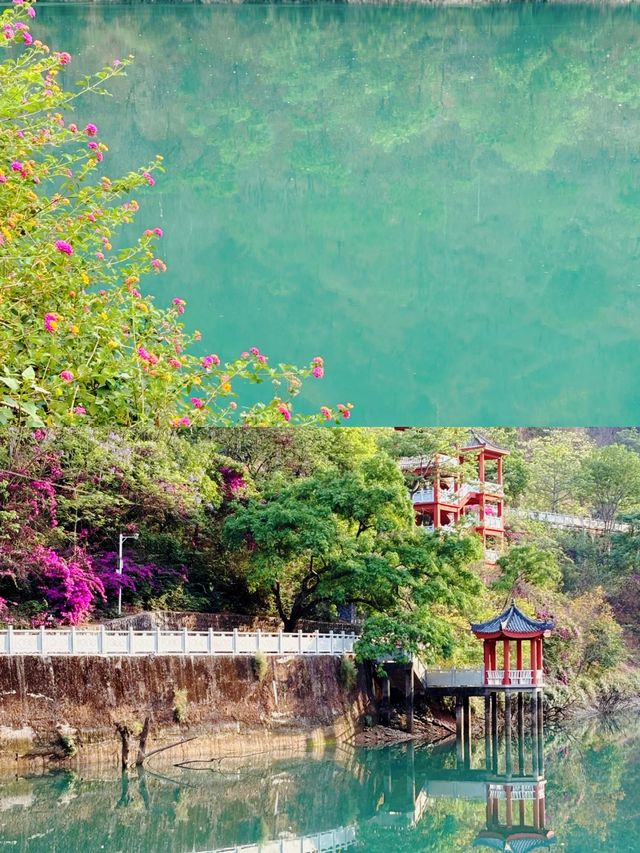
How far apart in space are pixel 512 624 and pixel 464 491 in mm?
1169

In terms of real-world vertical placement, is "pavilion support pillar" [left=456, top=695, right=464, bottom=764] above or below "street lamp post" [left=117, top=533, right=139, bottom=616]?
below

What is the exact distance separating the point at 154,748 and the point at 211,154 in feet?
12.6

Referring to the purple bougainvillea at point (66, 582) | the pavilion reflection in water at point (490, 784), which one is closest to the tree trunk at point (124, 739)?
the purple bougainvillea at point (66, 582)

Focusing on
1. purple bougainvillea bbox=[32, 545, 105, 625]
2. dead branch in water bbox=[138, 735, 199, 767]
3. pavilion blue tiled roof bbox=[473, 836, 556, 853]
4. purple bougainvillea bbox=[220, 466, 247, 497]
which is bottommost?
pavilion blue tiled roof bbox=[473, 836, 556, 853]

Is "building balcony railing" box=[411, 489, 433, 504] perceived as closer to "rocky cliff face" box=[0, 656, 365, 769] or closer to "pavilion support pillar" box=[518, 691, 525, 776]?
"rocky cliff face" box=[0, 656, 365, 769]

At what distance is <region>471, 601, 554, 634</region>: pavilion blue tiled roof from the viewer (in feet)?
36.4

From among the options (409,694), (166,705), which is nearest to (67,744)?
(166,705)

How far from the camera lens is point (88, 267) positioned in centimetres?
569

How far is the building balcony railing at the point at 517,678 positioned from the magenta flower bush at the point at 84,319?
19.0 ft

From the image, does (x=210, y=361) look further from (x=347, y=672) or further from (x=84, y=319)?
(x=347, y=672)

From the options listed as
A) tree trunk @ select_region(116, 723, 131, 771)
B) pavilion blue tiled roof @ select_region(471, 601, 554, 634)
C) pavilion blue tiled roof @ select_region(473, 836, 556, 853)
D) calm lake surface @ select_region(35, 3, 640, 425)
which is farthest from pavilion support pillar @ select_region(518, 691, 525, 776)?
calm lake surface @ select_region(35, 3, 640, 425)

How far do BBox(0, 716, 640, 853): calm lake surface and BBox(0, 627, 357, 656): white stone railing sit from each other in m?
0.83

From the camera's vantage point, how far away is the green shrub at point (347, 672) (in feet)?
34.6

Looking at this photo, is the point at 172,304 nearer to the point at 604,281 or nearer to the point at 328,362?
the point at 328,362
